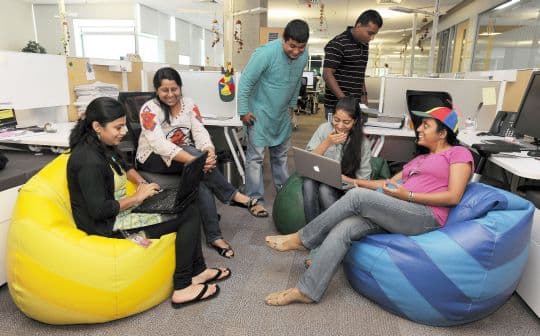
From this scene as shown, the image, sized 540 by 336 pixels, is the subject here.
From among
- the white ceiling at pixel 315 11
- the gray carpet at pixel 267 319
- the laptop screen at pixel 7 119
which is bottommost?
the gray carpet at pixel 267 319

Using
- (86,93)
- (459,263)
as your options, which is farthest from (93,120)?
(459,263)

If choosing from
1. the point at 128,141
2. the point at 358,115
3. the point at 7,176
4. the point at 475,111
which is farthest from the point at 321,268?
the point at 475,111

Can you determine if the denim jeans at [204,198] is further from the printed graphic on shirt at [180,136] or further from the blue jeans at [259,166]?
the blue jeans at [259,166]

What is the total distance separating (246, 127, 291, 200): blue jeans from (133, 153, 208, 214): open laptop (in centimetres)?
115

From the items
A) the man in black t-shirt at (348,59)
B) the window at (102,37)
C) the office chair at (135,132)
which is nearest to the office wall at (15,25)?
the window at (102,37)

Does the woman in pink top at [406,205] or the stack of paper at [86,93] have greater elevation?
the stack of paper at [86,93]

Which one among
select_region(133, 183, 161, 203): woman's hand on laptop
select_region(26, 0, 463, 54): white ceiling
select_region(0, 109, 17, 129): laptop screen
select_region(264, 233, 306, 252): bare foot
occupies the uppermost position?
select_region(26, 0, 463, 54): white ceiling

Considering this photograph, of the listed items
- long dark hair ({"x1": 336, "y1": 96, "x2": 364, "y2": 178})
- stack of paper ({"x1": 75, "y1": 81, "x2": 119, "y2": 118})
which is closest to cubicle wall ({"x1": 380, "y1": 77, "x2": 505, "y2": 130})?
long dark hair ({"x1": 336, "y1": 96, "x2": 364, "y2": 178})

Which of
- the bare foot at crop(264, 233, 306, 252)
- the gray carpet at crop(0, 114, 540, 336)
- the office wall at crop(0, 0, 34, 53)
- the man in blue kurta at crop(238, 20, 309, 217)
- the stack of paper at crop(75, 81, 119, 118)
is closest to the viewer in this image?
the gray carpet at crop(0, 114, 540, 336)

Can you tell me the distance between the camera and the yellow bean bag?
1.56 metres

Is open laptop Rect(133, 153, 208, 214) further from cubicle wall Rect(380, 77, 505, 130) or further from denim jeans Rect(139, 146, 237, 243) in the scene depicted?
cubicle wall Rect(380, 77, 505, 130)

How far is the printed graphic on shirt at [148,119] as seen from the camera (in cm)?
230

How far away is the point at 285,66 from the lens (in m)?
2.84

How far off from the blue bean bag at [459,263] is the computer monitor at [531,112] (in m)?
0.85
